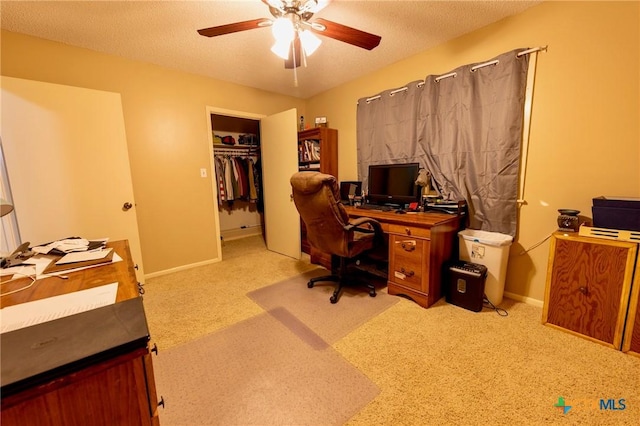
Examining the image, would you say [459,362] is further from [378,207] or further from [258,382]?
[378,207]

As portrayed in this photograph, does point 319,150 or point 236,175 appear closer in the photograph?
point 319,150

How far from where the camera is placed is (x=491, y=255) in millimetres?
2039

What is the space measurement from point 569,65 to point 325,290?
98.8 inches

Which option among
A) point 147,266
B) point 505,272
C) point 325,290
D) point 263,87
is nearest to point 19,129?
point 147,266

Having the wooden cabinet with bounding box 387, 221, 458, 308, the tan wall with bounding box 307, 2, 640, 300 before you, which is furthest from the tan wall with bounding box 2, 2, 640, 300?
the wooden cabinet with bounding box 387, 221, 458, 308

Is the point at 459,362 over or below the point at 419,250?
below

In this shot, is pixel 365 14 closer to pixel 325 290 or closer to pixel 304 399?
pixel 325 290

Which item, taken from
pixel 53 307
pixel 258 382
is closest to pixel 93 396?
pixel 53 307

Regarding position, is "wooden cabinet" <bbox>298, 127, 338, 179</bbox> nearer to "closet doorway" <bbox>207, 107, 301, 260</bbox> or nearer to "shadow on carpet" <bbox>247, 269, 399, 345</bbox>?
"closet doorway" <bbox>207, 107, 301, 260</bbox>

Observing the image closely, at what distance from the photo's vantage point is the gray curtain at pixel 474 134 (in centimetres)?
200

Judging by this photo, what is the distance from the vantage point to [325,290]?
96.2 inches

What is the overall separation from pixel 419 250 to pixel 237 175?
3.23 m

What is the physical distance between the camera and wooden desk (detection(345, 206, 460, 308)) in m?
2.01

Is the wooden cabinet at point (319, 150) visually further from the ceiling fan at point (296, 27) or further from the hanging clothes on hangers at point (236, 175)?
the ceiling fan at point (296, 27)
